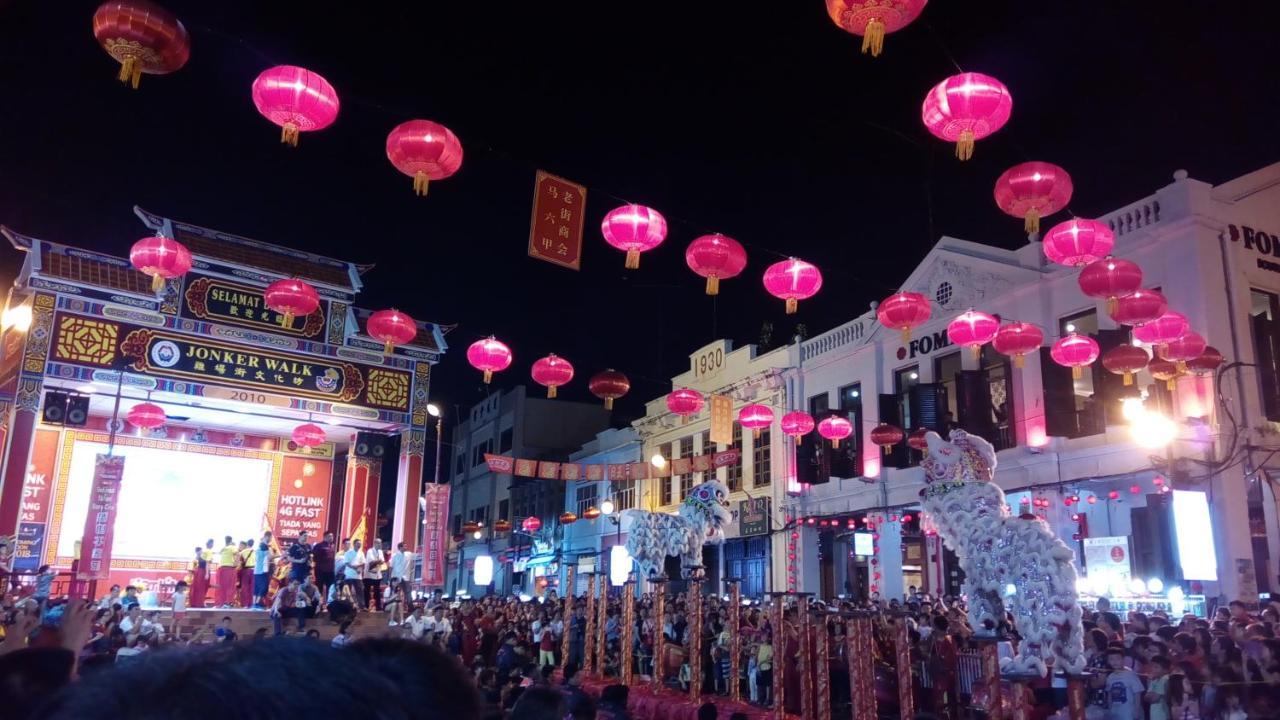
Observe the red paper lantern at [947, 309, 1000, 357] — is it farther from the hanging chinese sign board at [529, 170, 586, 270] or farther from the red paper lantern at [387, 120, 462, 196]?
the red paper lantern at [387, 120, 462, 196]

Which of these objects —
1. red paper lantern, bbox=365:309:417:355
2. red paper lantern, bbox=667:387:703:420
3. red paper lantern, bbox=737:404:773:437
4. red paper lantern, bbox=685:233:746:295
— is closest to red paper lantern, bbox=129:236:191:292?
red paper lantern, bbox=365:309:417:355

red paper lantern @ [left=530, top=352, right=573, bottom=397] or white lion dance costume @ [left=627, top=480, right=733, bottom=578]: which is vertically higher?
red paper lantern @ [left=530, top=352, right=573, bottom=397]

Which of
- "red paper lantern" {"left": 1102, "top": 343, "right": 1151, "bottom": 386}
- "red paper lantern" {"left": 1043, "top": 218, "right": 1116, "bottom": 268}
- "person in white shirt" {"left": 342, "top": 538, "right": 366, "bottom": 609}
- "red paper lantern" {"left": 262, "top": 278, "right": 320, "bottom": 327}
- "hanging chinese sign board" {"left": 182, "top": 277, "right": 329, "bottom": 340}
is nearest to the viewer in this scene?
"red paper lantern" {"left": 1043, "top": 218, "right": 1116, "bottom": 268}

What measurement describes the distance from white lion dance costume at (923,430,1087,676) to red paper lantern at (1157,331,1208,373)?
17.3 ft

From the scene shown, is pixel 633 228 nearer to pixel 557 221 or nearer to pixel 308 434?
pixel 557 221

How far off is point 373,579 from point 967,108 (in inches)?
578

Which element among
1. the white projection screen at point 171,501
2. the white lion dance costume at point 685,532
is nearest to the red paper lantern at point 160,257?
the white projection screen at point 171,501

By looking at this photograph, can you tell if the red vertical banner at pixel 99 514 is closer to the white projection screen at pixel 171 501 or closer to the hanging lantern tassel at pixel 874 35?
the white projection screen at pixel 171 501

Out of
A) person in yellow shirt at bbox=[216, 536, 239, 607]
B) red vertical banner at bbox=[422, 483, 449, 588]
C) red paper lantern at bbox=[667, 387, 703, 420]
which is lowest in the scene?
person in yellow shirt at bbox=[216, 536, 239, 607]

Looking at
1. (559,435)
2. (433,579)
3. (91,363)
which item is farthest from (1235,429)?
(559,435)

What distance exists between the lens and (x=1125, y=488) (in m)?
17.2

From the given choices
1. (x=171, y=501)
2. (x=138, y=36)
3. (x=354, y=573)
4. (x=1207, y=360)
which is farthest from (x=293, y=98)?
(x=171, y=501)

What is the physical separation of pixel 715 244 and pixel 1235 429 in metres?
10.7

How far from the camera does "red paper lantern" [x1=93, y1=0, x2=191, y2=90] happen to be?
24.0ft
